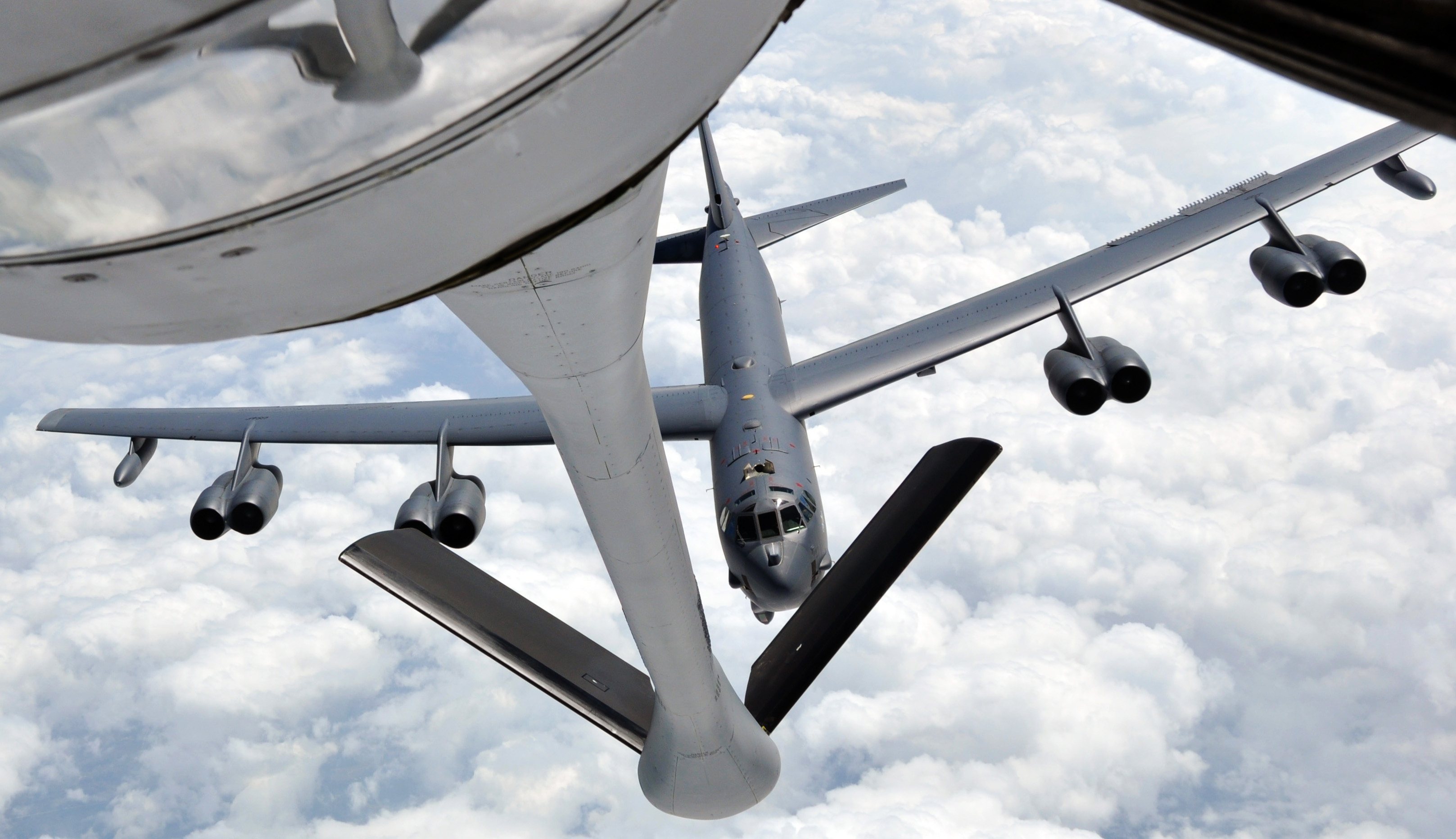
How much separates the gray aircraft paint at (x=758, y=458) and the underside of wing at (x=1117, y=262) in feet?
5.04

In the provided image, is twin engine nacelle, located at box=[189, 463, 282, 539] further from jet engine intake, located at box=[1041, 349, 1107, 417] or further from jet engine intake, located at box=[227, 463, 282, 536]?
jet engine intake, located at box=[1041, 349, 1107, 417]

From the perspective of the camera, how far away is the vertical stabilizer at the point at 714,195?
35.3 m

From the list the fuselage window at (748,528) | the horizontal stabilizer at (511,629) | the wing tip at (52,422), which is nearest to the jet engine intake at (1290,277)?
the fuselage window at (748,528)

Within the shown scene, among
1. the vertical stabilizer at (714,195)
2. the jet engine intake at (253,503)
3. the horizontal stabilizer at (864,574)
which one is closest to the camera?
the horizontal stabilizer at (864,574)

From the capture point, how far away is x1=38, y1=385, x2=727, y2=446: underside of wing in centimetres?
2338

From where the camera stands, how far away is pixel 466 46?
2.03 metres

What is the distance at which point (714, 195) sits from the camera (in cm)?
3544

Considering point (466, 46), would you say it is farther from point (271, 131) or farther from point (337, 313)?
point (337, 313)

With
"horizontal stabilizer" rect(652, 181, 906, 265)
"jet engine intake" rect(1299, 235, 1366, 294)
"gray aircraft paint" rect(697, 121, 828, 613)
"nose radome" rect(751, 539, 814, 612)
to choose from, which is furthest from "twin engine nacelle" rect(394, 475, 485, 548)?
"jet engine intake" rect(1299, 235, 1366, 294)

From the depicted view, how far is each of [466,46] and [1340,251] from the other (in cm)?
2456

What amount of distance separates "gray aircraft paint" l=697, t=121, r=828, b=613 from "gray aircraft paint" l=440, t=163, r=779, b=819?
10174 mm

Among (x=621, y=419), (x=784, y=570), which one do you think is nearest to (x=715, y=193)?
(x=784, y=570)

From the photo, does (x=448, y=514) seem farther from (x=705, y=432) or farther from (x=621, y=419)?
(x=621, y=419)

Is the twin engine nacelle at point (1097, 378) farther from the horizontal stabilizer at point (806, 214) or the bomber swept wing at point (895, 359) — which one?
the horizontal stabilizer at point (806, 214)
